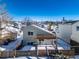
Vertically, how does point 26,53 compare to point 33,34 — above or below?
below

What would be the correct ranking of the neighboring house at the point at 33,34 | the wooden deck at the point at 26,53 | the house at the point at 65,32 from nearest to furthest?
1. the wooden deck at the point at 26,53
2. the neighboring house at the point at 33,34
3. the house at the point at 65,32

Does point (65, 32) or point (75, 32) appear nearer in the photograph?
point (75, 32)

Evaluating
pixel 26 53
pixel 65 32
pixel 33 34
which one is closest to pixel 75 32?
pixel 65 32

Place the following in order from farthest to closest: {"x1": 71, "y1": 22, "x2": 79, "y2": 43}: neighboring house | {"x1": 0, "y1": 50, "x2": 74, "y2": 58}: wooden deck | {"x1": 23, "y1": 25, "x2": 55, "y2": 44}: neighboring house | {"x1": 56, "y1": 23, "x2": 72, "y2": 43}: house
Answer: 1. {"x1": 56, "y1": 23, "x2": 72, "y2": 43}: house
2. {"x1": 23, "y1": 25, "x2": 55, "y2": 44}: neighboring house
3. {"x1": 71, "y1": 22, "x2": 79, "y2": 43}: neighboring house
4. {"x1": 0, "y1": 50, "x2": 74, "y2": 58}: wooden deck

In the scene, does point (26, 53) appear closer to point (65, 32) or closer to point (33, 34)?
point (33, 34)

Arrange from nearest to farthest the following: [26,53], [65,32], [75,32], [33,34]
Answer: [26,53]
[75,32]
[33,34]
[65,32]

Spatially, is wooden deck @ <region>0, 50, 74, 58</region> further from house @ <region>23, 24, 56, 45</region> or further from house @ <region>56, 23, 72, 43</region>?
house @ <region>56, 23, 72, 43</region>

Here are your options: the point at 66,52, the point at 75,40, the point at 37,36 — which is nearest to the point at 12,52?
the point at 66,52

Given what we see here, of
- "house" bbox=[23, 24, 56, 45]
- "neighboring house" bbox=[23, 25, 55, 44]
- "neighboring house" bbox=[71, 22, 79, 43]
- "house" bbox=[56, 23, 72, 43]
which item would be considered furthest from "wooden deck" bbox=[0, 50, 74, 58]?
"house" bbox=[56, 23, 72, 43]

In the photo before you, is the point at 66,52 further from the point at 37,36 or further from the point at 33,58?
the point at 37,36

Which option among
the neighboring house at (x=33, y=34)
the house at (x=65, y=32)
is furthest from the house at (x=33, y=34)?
the house at (x=65, y=32)

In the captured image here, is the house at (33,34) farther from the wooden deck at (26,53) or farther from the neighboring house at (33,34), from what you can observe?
the wooden deck at (26,53)
